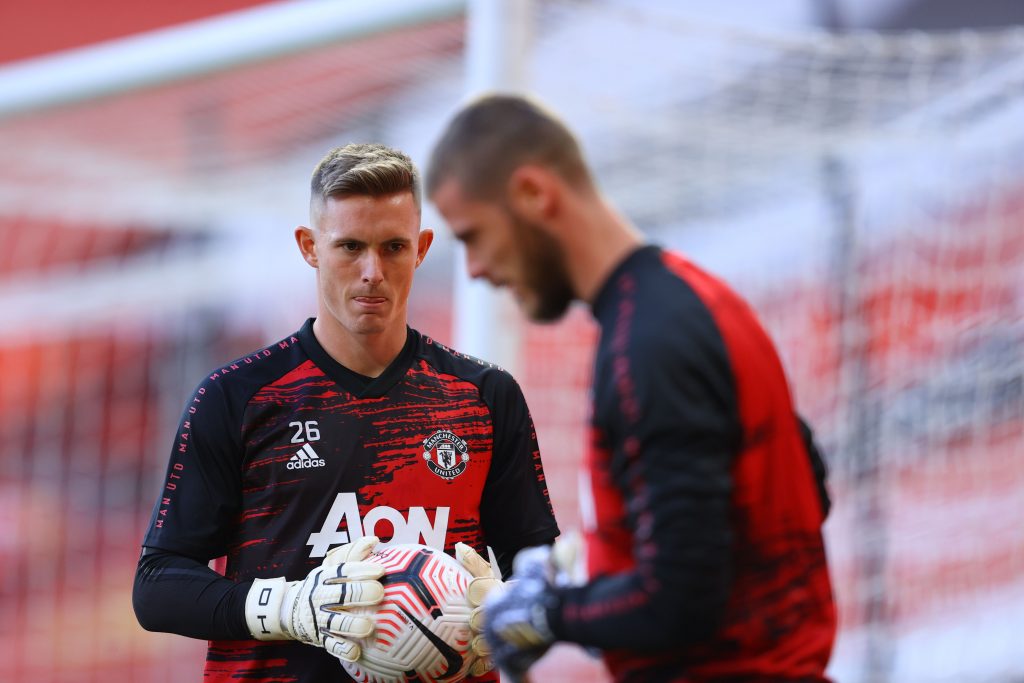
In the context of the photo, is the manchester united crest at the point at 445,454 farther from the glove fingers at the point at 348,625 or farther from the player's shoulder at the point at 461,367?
the glove fingers at the point at 348,625

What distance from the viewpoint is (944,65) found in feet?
19.7

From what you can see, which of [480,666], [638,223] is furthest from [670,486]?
[638,223]

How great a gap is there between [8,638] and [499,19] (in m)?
5.35

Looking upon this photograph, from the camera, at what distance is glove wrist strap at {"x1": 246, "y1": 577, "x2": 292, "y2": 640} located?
2225mm

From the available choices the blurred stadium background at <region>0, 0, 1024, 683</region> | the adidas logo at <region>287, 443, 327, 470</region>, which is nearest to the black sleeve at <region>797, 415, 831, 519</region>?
the adidas logo at <region>287, 443, 327, 470</region>

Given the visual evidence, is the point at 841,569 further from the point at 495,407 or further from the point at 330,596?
the point at 330,596

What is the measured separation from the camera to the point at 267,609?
223 cm

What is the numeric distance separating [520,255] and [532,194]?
0.30ft

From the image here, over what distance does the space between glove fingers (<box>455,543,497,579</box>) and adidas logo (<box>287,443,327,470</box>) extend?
32 centimetres

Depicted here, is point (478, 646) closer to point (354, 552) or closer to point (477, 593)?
point (477, 593)

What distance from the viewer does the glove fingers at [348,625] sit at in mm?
2160

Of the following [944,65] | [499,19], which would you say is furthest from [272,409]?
[944,65]

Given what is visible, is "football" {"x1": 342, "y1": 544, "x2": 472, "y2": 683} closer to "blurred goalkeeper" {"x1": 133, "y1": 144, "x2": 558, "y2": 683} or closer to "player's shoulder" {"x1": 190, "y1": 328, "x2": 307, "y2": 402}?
"blurred goalkeeper" {"x1": 133, "y1": 144, "x2": 558, "y2": 683}

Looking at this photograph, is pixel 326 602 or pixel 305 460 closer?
pixel 326 602
